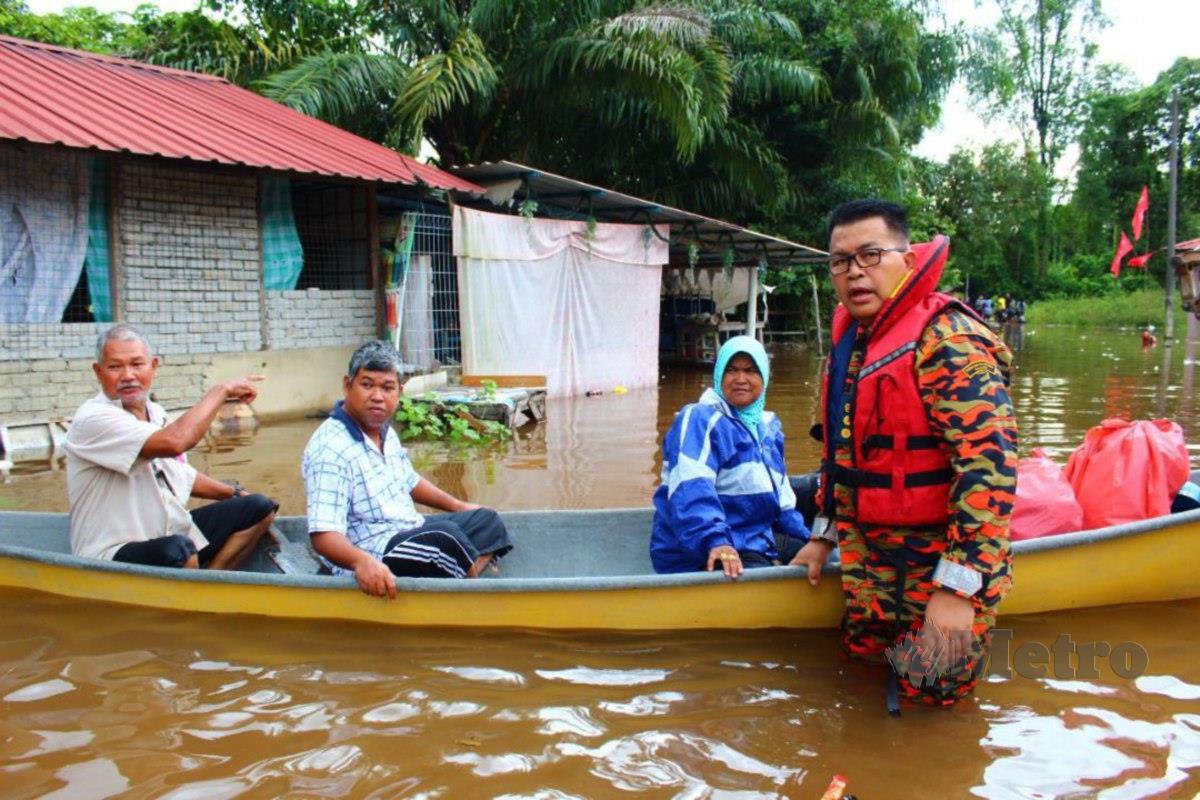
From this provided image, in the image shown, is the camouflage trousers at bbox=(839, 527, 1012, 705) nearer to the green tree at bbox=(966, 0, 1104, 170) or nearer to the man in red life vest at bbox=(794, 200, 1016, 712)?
A: the man in red life vest at bbox=(794, 200, 1016, 712)

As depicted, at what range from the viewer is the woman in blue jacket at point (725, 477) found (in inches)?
140

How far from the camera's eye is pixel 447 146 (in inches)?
537

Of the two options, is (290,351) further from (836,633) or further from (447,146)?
(836,633)

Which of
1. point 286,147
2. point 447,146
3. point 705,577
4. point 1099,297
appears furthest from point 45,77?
point 1099,297

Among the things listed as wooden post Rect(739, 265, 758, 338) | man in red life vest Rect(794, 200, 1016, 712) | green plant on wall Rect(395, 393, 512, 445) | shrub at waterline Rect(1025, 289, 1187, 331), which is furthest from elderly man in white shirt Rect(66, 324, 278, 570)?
shrub at waterline Rect(1025, 289, 1187, 331)

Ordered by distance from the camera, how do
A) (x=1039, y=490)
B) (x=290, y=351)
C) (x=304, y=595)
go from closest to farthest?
(x=304, y=595) < (x=1039, y=490) < (x=290, y=351)

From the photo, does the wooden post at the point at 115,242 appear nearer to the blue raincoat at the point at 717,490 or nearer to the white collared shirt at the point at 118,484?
the white collared shirt at the point at 118,484

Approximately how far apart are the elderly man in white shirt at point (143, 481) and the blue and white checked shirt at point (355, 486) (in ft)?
1.32

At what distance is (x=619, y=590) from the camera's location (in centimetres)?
361

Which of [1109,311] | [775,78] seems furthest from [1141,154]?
[775,78]

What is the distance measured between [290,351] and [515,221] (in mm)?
2961

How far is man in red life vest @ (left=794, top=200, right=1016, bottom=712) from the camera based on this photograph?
8.41 ft

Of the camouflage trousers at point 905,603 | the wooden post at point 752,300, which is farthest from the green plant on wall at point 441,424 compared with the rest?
the wooden post at point 752,300

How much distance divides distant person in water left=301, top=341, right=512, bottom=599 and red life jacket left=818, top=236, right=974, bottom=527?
1818 millimetres
